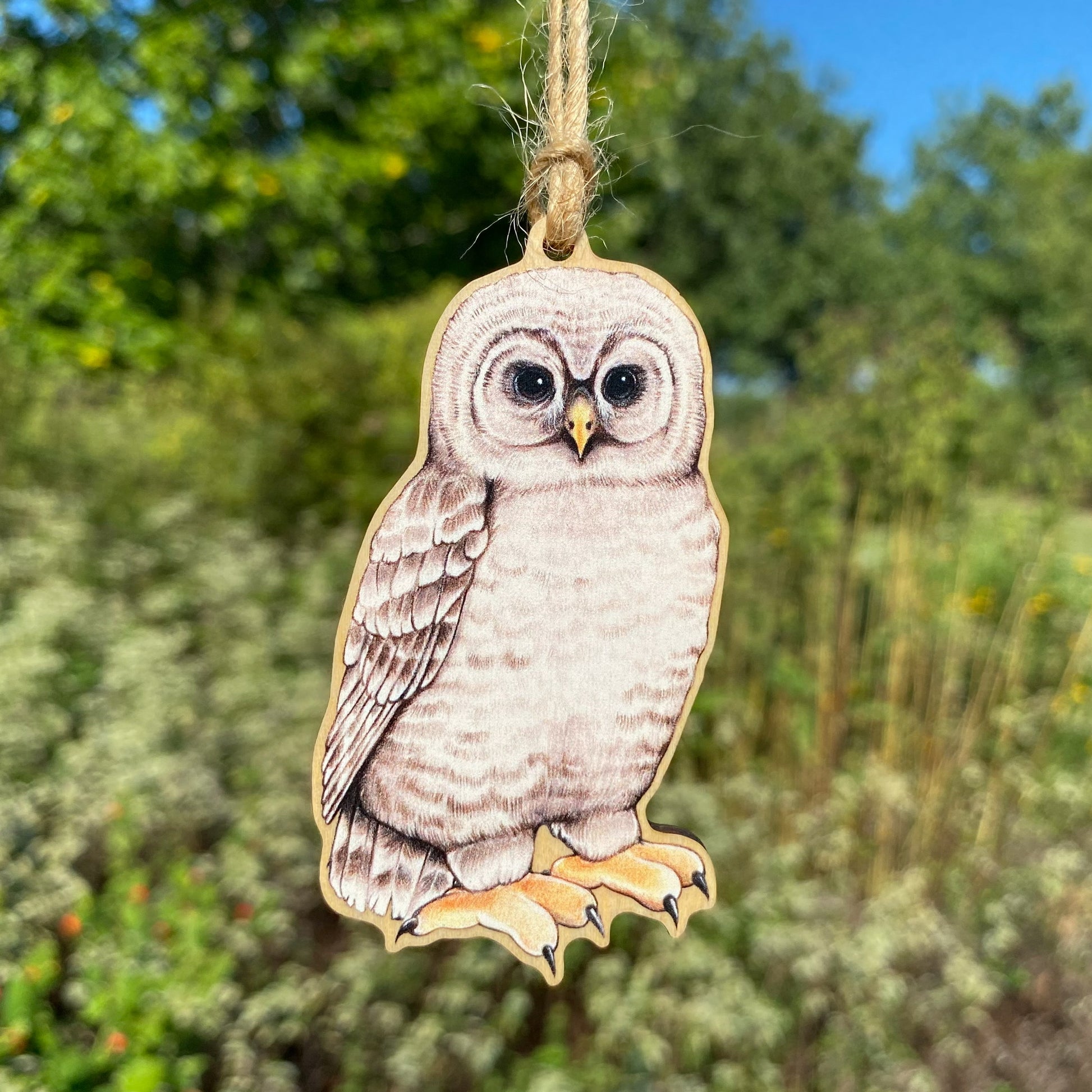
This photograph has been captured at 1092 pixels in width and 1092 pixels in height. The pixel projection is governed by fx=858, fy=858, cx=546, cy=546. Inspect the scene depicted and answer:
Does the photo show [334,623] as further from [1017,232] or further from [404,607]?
[1017,232]

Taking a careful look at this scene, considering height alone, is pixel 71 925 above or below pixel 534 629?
below

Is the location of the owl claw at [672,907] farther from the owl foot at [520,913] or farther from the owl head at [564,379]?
the owl head at [564,379]

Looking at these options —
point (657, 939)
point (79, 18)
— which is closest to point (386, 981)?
point (657, 939)

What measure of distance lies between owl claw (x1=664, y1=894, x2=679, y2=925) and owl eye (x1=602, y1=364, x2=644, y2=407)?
383 millimetres

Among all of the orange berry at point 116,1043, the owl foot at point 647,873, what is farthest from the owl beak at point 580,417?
the orange berry at point 116,1043

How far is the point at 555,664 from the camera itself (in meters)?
0.67

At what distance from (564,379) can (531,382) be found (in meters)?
0.02

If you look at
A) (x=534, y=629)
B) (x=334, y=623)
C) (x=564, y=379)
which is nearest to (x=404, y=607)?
(x=534, y=629)

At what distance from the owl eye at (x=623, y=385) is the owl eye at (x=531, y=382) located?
0.14ft

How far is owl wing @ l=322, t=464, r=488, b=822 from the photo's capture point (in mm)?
628

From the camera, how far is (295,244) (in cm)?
353

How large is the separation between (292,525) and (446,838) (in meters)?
2.55

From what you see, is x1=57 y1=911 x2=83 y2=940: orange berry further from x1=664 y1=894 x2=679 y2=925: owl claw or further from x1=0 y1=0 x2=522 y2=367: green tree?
x1=0 y1=0 x2=522 y2=367: green tree

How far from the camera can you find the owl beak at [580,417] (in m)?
A: 0.62
